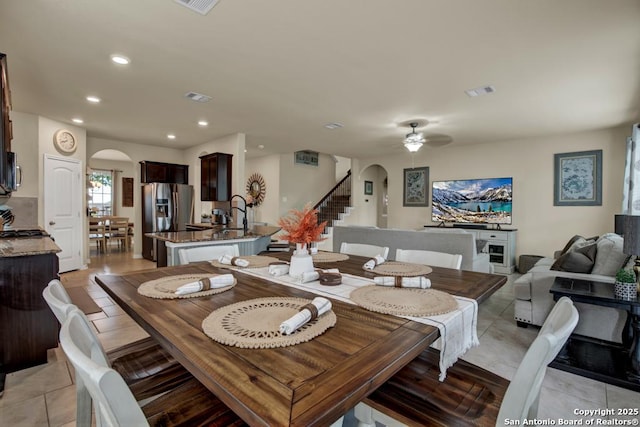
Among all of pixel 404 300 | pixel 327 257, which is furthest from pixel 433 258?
pixel 404 300

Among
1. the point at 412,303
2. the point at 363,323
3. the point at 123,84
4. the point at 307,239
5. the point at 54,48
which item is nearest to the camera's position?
the point at 363,323

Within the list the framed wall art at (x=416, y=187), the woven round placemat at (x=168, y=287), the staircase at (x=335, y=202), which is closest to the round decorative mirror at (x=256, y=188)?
the staircase at (x=335, y=202)

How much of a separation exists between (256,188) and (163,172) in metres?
2.57

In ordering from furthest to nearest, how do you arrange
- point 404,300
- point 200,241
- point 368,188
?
point 368,188, point 200,241, point 404,300

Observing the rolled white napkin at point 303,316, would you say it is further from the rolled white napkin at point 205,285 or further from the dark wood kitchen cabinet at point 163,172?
the dark wood kitchen cabinet at point 163,172

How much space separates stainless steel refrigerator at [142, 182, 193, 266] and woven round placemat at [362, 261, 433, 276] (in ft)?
19.3

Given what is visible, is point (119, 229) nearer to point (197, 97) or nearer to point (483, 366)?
point (197, 97)

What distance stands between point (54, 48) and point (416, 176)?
22.0 feet

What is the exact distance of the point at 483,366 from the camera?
2.40 m

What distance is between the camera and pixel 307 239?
1.70m

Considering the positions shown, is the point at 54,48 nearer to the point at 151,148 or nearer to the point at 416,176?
the point at 151,148

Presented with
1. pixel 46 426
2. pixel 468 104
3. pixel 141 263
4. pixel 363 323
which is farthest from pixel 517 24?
pixel 141 263

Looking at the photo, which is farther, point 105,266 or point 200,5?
point 105,266

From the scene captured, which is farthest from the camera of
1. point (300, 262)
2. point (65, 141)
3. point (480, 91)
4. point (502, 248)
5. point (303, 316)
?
point (502, 248)
